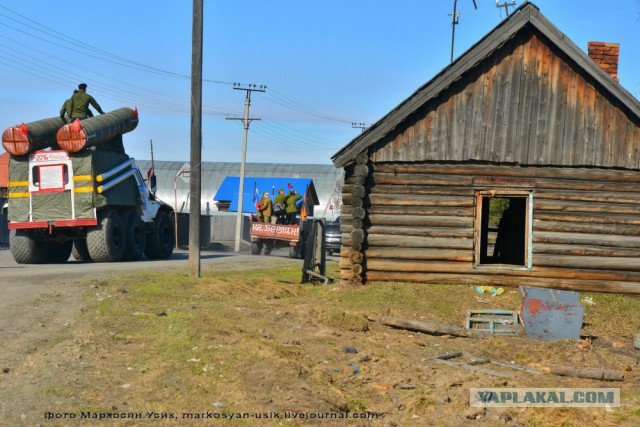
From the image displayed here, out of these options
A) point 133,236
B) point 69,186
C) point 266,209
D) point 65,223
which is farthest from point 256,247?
point 69,186

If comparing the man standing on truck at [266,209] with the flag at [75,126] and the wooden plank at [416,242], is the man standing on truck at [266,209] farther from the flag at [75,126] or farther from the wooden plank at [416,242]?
the wooden plank at [416,242]

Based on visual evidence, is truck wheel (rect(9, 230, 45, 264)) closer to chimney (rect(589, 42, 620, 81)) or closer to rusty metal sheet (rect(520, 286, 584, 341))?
rusty metal sheet (rect(520, 286, 584, 341))

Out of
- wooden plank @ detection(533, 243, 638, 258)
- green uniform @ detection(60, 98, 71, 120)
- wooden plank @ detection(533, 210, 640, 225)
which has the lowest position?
wooden plank @ detection(533, 243, 638, 258)

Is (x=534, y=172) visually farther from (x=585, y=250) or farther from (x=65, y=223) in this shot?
(x=65, y=223)

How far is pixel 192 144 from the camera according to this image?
17688mm

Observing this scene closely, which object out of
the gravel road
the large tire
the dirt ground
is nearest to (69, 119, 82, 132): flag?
the gravel road

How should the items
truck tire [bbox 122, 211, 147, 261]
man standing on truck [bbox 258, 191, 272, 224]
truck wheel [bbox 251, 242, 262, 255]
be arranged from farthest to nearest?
truck wheel [bbox 251, 242, 262, 255] → man standing on truck [bbox 258, 191, 272, 224] → truck tire [bbox 122, 211, 147, 261]

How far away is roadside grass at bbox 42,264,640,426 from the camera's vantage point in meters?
7.67

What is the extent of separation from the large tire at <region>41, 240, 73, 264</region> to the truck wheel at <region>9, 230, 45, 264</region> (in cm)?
50

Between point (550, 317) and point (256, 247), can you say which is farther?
point (256, 247)

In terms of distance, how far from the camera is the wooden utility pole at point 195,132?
1744 centimetres

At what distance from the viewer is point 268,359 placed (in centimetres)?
909

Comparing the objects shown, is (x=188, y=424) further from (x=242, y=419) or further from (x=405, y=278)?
(x=405, y=278)

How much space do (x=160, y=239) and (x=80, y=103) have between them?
238 inches
